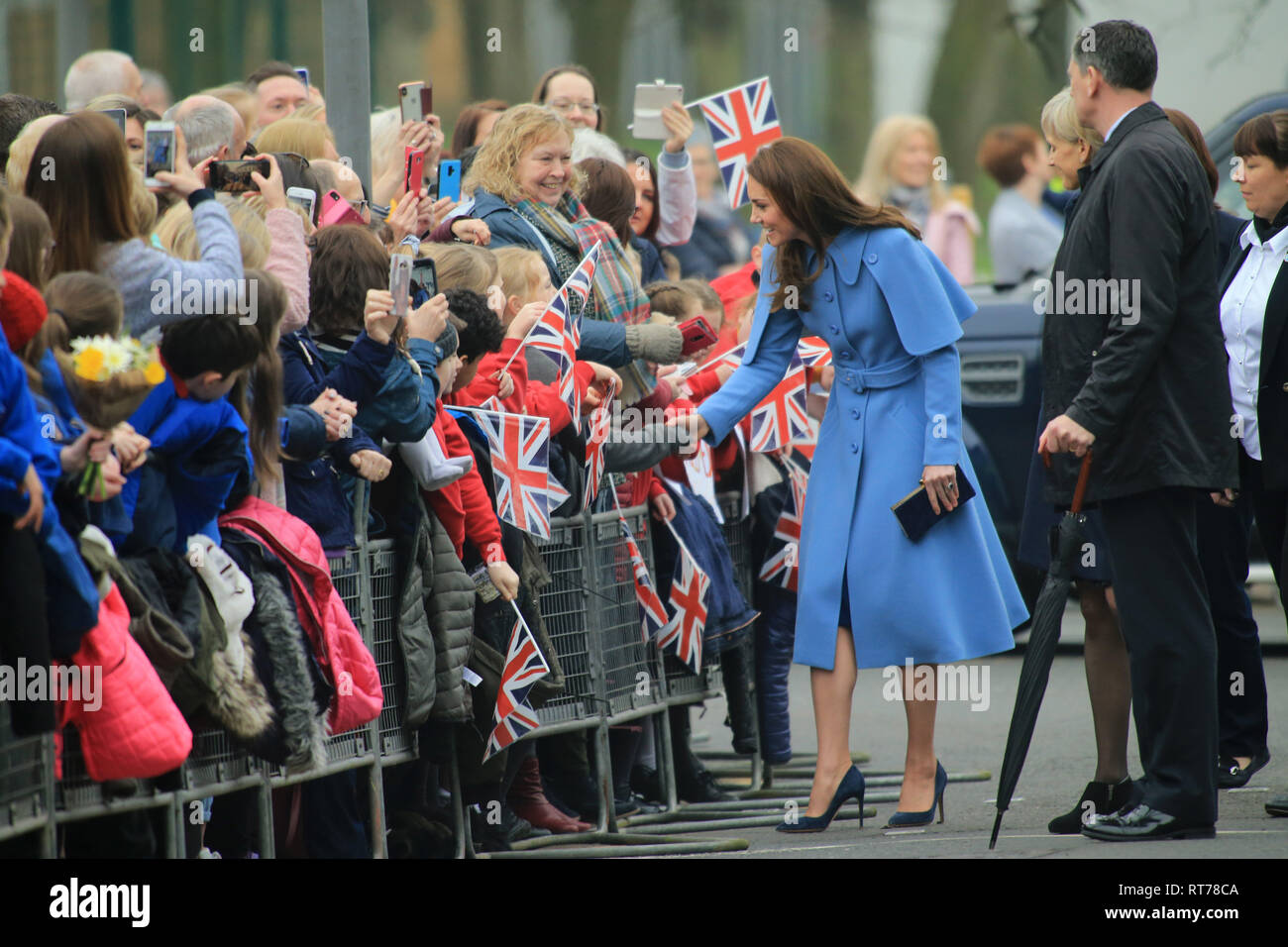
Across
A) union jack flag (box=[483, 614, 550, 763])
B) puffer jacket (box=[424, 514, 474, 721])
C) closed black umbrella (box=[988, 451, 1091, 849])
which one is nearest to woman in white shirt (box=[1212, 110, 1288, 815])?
closed black umbrella (box=[988, 451, 1091, 849])

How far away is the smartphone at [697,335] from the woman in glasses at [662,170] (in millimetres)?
1761

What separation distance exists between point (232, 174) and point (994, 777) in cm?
365

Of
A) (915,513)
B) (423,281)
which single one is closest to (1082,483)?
(915,513)

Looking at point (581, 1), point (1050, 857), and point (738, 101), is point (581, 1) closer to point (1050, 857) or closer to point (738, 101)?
point (738, 101)

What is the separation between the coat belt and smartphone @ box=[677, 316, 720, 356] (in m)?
0.66

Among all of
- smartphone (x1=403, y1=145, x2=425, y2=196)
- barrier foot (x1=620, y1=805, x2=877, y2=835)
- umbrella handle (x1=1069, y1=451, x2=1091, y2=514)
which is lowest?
barrier foot (x1=620, y1=805, x2=877, y2=835)

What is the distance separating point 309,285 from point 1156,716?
103 inches

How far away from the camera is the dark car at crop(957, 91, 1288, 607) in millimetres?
10734

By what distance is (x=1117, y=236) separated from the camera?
576 cm
